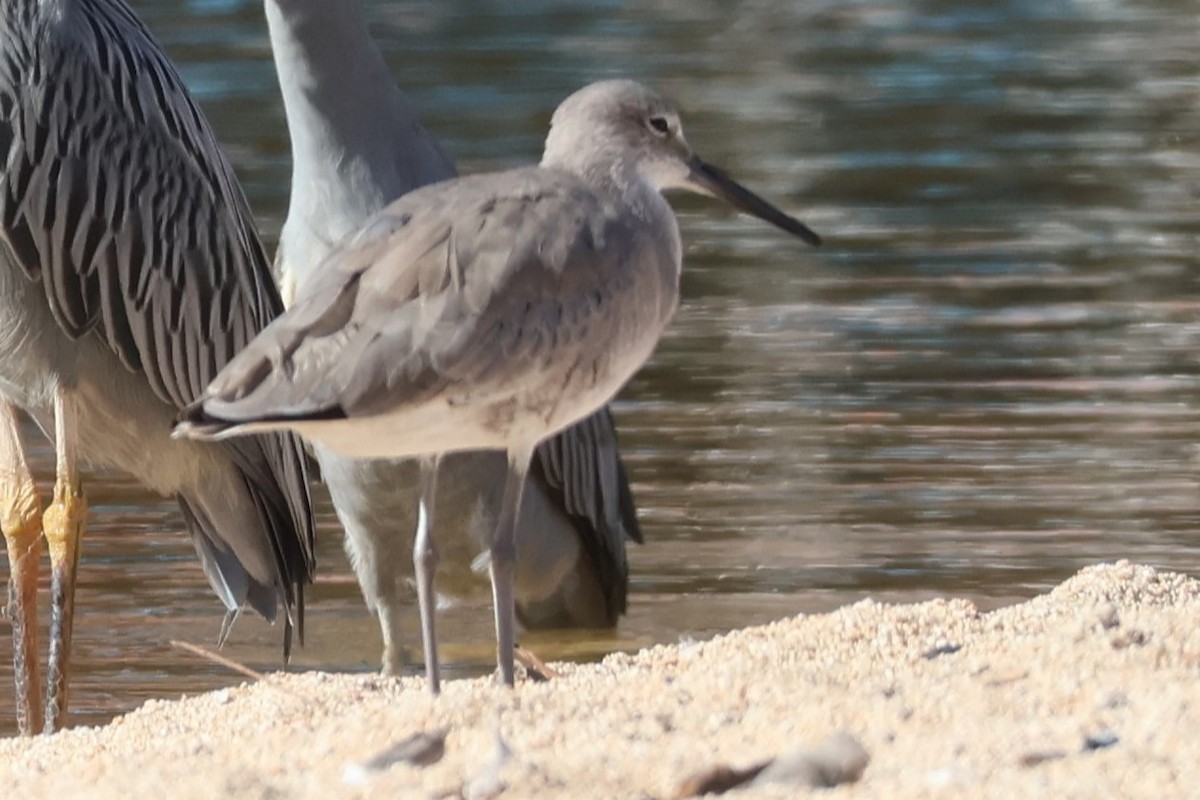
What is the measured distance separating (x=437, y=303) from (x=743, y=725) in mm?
936

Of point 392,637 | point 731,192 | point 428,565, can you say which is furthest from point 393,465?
point 428,565

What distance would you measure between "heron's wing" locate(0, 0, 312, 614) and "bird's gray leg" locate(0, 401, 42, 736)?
37cm

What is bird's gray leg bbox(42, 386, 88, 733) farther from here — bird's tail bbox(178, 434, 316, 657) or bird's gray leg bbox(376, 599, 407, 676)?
bird's gray leg bbox(376, 599, 407, 676)

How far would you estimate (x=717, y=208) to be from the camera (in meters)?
→ 14.0

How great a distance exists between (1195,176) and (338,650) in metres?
7.47

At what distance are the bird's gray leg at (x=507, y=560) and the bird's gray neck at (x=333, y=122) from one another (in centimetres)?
170

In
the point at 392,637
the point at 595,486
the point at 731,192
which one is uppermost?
the point at 731,192

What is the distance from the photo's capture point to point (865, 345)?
Answer: 11.0 m

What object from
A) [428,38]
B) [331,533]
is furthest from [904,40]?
[331,533]

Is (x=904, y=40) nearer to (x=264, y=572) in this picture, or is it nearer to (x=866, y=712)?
(x=264, y=572)

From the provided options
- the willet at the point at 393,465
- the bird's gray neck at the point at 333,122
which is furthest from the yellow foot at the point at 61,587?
the bird's gray neck at the point at 333,122

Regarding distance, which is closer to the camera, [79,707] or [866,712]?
[866,712]

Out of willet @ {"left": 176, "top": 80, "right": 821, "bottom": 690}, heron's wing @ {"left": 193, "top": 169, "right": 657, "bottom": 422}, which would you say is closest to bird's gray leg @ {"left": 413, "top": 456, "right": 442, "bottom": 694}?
willet @ {"left": 176, "top": 80, "right": 821, "bottom": 690}

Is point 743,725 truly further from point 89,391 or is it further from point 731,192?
point 89,391
